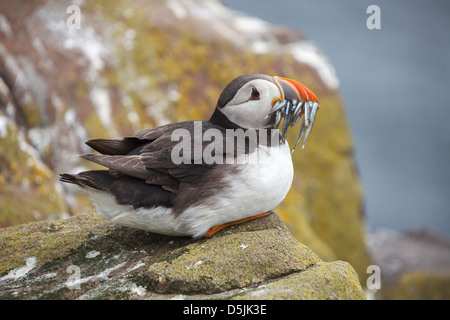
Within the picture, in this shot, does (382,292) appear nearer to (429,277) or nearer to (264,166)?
(429,277)

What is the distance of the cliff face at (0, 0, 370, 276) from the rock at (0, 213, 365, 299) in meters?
3.02

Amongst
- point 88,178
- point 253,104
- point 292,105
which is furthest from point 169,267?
point 292,105

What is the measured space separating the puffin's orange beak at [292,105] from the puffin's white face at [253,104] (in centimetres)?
6

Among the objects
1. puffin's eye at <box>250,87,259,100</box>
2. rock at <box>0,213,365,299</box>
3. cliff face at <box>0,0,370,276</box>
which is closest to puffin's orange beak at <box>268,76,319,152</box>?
puffin's eye at <box>250,87,259,100</box>

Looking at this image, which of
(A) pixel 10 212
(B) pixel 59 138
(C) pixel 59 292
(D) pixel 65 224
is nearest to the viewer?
(C) pixel 59 292

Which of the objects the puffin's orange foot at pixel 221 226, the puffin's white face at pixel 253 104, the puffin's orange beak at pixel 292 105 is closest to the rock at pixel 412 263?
the puffin's orange foot at pixel 221 226

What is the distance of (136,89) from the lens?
9.91m

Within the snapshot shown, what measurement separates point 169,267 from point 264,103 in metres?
1.87

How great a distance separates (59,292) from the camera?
13.3ft

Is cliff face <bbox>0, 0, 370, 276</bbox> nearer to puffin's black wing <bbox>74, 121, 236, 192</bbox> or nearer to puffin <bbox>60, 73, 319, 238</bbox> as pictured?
puffin <bbox>60, 73, 319, 238</bbox>

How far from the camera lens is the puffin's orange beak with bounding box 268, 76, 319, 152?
4621 mm

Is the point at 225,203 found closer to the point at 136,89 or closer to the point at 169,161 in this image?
the point at 169,161
